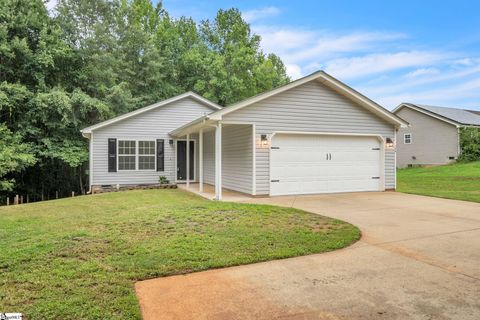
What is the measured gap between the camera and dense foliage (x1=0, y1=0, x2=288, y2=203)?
15.5 metres

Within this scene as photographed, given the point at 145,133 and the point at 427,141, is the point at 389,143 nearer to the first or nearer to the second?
the point at 145,133

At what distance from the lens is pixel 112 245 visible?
193 inches

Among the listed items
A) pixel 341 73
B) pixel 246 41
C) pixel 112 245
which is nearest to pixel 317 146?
pixel 112 245

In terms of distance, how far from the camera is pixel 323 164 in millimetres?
11453

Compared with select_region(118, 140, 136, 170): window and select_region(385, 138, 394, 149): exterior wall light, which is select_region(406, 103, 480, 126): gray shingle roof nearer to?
select_region(385, 138, 394, 149): exterior wall light

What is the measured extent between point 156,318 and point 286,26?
1847cm

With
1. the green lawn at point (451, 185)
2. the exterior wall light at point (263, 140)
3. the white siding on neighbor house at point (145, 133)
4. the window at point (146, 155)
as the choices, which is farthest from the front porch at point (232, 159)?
the green lawn at point (451, 185)

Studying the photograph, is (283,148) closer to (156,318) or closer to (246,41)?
(156,318)

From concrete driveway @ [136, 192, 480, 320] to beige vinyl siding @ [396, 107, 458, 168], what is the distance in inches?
864

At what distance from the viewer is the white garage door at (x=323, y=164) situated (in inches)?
428

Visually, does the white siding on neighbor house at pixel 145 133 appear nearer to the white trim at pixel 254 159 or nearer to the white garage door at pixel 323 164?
the white trim at pixel 254 159

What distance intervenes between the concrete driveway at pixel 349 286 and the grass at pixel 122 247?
30cm

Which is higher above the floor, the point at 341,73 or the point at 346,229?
the point at 341,73

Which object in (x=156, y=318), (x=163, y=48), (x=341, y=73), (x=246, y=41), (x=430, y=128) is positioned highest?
(x=246, y=41)
